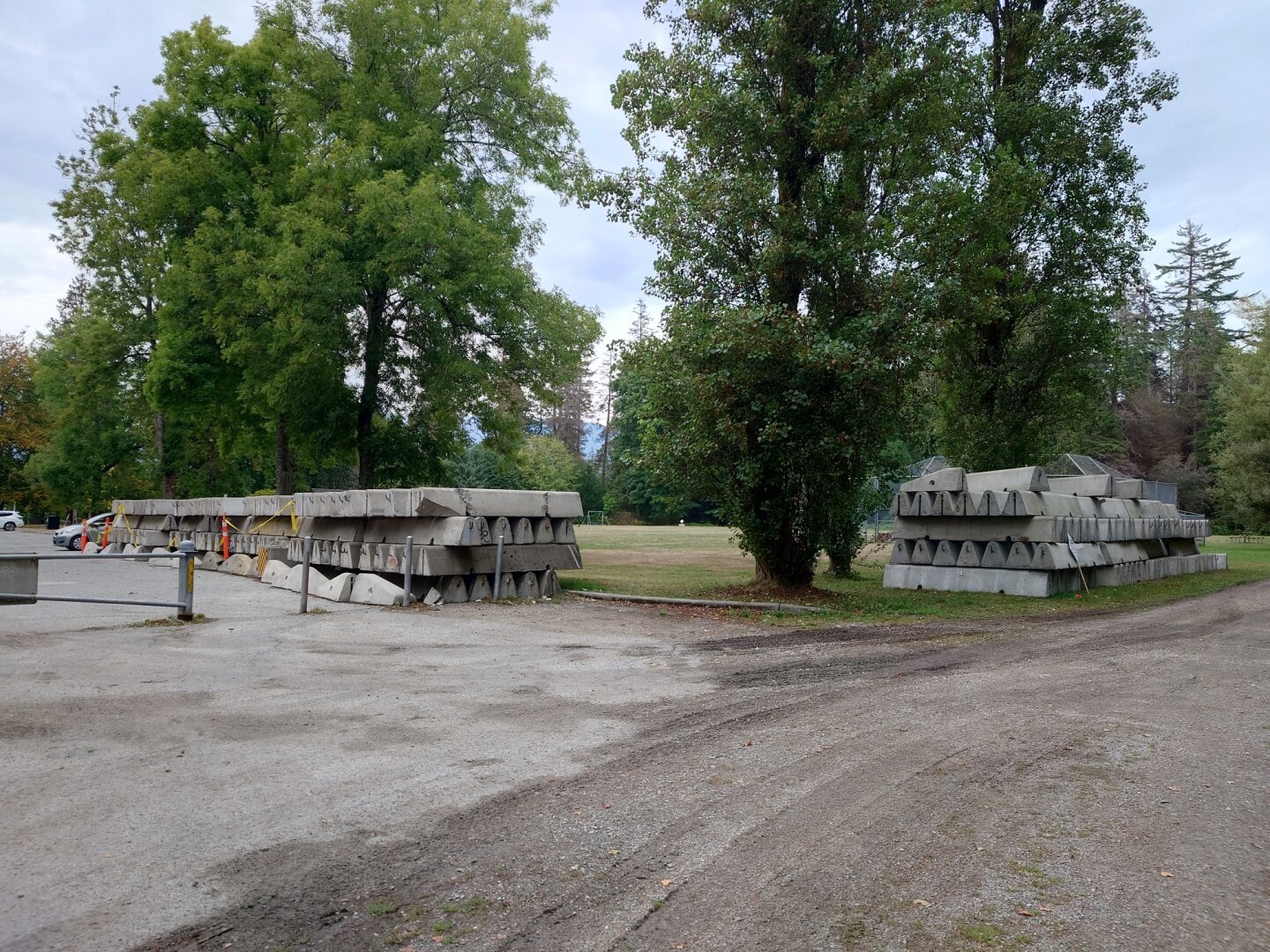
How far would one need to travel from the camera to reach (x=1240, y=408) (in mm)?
45312

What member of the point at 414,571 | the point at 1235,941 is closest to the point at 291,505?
the point at 414,571

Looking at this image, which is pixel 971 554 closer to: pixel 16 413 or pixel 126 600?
pixel 126 600

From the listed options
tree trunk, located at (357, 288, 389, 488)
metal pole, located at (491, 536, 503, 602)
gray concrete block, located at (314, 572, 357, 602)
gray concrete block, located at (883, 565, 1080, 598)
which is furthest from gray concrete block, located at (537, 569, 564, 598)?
tree trunk, located at (357, 288, 389, 488)

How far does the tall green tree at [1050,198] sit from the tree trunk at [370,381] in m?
15.0

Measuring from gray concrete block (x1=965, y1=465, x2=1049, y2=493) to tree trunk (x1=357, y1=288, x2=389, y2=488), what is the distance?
15697mm

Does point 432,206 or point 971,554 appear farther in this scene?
point 432,206

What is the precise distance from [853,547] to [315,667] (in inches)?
601

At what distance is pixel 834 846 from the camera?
4098 mm

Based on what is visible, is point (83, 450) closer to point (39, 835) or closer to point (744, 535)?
point (744, 535)

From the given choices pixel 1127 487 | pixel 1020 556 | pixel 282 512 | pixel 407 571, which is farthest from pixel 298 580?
→ pixel 1127 487

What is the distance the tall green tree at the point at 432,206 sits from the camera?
71.6 ft

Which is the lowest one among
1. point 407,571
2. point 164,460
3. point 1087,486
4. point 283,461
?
point 407,571

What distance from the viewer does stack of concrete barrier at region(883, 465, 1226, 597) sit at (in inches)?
677

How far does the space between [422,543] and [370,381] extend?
1084cm
